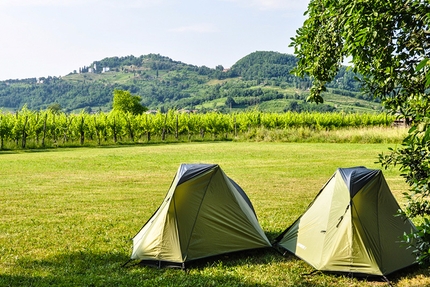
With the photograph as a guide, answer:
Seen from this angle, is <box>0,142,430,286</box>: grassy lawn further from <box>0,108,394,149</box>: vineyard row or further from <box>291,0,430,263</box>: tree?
<box>0,108,394,149</box>: vineyard row

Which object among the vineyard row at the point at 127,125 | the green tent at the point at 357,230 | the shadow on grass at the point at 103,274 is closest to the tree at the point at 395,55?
the green tent at the point at 357,230

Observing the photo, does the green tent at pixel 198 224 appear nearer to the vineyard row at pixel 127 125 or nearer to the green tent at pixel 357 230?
the green tent at pixel 357 230

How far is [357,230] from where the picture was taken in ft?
21.6

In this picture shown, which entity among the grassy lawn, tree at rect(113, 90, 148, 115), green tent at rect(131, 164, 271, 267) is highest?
tree at rect(113, 90, 148, 115)

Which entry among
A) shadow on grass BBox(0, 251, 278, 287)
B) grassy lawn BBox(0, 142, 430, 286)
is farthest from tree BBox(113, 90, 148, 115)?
shadow on grass BBox(0, 251, 278, 287)

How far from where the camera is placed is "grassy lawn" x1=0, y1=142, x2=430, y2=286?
6.50 m

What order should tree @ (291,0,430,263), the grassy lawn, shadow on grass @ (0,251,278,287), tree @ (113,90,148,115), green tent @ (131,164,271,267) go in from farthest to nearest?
tree @ (113,90,148,115) → green tent @ (131,164,271,267) → the grassy lawn → shadow on grass @ (0,251,278,287) → tree @ (291,0,430,263)

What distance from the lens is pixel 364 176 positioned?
690 cm

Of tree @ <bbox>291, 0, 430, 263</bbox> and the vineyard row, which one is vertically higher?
tree @ <bbox>291, 0, 430, 263</bbox>

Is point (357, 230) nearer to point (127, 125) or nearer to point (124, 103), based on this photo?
point (127, 125)

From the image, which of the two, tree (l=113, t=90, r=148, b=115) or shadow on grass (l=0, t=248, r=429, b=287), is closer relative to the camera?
shadow on grass (l=0, t=248, r=429, b=287)

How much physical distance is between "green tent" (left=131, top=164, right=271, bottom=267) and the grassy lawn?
0.79 ft

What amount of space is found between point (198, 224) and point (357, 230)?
264 centimetres

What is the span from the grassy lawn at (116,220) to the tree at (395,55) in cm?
249
